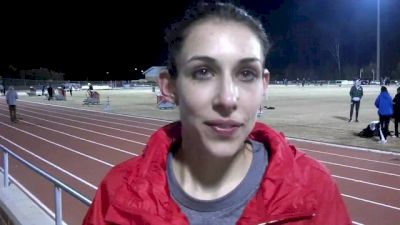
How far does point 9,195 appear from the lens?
595cm

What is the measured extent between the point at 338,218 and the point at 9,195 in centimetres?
555

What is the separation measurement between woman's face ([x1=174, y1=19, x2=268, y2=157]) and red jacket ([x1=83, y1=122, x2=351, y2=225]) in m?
0.14

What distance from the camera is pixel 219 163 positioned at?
1.29 meters

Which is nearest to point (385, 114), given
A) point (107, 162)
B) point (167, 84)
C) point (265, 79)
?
point (107, 162)

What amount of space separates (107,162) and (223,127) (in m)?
8.12

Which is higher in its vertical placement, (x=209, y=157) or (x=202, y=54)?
(x=202, y=54)

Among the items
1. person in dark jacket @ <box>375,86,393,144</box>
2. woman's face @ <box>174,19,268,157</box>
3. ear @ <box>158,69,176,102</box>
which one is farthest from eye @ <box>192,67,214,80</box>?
person in dark jacket @ <box>375,86,393,144</box>

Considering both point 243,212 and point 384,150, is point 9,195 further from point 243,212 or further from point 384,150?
point 384,150

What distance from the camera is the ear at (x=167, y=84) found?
134cm

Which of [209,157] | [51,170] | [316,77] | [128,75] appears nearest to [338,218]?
[209,157]

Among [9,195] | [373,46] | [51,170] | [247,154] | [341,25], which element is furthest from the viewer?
[341,25]

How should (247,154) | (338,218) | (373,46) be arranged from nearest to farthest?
(338,218), (247,154), (373,46)

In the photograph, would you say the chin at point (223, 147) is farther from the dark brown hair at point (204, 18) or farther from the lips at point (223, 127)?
the dark brown hair at point (204, 18)

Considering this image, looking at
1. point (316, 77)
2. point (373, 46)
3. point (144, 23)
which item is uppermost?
point (144, 23)
